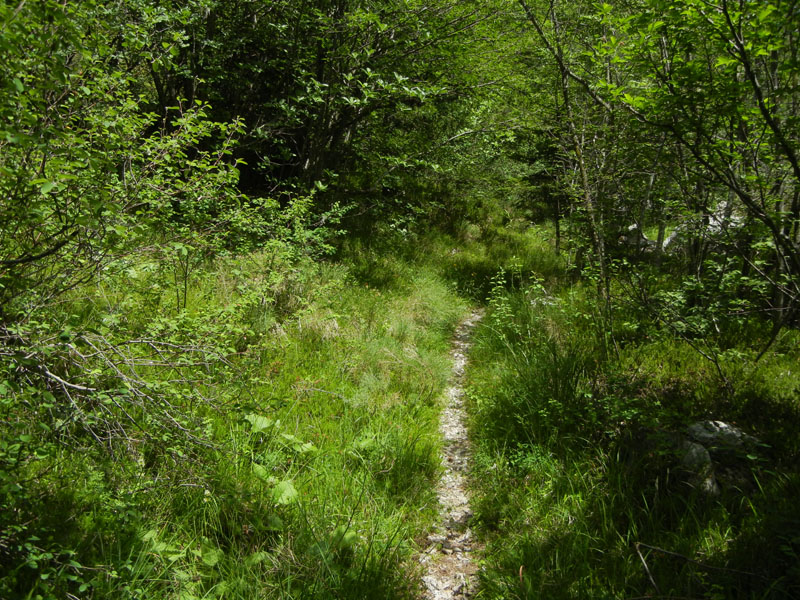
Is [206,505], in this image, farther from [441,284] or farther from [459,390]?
[441,284]

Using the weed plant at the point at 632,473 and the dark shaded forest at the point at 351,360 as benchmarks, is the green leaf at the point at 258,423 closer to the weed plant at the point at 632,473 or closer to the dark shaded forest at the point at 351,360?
the dark shaded forest at the point at 351,360

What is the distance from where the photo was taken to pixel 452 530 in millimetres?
3945

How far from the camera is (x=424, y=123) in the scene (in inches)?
432

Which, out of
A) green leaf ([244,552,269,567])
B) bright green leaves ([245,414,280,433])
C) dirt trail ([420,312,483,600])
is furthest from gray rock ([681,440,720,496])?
bright green leaves ([245,414,280,433])

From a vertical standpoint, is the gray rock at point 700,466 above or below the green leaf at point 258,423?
above

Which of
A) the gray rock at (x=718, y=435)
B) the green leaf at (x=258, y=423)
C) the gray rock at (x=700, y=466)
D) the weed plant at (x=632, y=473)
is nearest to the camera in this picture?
the weed plant at (x=632, y=473)

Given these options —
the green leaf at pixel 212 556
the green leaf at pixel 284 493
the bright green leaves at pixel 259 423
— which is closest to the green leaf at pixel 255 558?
the green leaf at pixel 212 556

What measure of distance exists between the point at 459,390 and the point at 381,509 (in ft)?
9.30

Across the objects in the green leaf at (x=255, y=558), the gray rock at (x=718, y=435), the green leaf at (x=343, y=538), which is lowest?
the green leaf at (x=343, y=538)

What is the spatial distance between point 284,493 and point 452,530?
5.32ft

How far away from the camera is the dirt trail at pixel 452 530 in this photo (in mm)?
3416

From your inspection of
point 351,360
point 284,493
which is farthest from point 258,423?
point 351,360

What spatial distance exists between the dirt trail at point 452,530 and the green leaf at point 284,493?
1223 mm

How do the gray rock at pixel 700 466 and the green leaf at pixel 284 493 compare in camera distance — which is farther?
the gray rock at pixel 700 466
